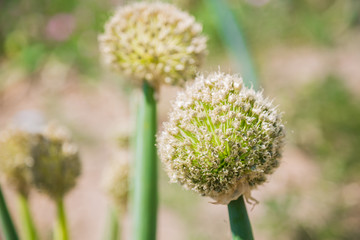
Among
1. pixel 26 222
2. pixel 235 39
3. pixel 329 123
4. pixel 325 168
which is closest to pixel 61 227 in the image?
pixel 26 222

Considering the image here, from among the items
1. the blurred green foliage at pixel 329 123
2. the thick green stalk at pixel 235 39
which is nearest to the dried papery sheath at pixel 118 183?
the thick green stalk at pixel 235 39

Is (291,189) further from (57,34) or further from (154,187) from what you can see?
(57,34)

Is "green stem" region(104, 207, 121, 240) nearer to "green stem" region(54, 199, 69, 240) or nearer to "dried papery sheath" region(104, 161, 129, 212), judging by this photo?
"dried papery sheath" region(104, 161, 129, 212)

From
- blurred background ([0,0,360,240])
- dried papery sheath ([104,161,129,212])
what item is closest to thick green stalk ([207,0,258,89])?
blurred background ([0,0,360,240])

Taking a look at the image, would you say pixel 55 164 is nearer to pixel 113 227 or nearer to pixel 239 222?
pixel 113 227

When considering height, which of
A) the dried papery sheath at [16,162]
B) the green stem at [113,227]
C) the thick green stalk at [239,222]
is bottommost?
the thick green stalk at [239,222]

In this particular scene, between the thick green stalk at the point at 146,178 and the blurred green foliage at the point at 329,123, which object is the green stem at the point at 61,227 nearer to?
the thick green stalk at the point at 146,178
